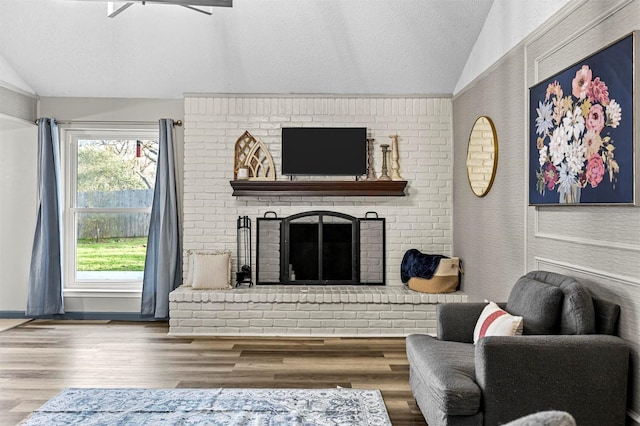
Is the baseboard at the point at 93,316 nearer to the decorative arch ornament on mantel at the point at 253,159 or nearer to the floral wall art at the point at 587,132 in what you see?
the decorative arch ornament on mantel at the point at 253,159

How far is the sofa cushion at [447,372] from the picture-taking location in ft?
8.57

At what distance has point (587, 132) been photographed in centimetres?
288

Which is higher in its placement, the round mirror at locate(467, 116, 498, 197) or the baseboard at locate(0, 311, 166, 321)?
the round mirror at locate(467, 116, 498, 197)

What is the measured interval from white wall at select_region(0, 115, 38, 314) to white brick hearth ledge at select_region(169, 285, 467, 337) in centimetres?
192

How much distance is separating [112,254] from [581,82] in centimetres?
510

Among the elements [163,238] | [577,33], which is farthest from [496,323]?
[163,238]

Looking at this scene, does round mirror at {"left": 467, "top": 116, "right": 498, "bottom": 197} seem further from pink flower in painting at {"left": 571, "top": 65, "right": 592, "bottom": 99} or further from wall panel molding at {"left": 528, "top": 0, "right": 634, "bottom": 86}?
pink flower in painting at {"left": 571, "top": 65, "right": 592, "bottom": 99}

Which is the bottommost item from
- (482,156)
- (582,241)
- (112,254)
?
(112,254)

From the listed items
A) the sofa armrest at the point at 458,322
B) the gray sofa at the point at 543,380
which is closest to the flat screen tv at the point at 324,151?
the sofa armrest at the point at 458,322

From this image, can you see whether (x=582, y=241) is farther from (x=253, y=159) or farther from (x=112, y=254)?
(x=112, y=254)

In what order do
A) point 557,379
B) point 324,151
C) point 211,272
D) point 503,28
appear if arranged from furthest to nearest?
point 324,151 → point 211,272 → point 503,28 → point 557,379

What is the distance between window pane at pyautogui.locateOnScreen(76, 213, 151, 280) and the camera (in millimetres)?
6254

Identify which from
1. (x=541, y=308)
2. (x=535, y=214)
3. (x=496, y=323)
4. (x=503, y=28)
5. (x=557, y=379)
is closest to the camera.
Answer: (x=557, y=379)

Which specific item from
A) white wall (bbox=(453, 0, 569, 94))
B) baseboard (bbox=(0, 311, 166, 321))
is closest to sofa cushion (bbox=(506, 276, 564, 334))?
white wall (bbox=(453, 0, 569, 94))
